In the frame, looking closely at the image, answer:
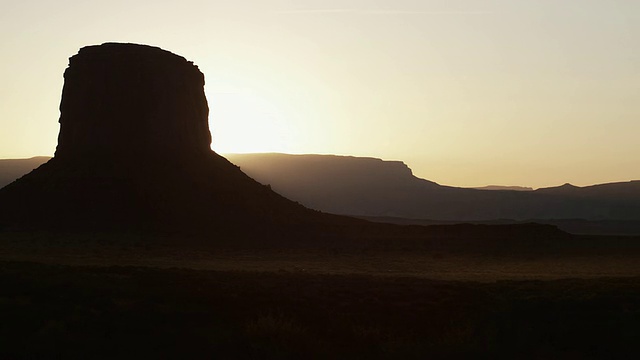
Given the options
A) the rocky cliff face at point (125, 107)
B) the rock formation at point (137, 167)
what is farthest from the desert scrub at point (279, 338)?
the rocky cliff face at point (125, 107)

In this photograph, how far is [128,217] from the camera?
54.0 m

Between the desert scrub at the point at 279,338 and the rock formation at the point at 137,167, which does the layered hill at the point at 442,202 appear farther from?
the desert scrub at the point at 279,338

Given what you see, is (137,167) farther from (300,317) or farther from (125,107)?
(300,317)

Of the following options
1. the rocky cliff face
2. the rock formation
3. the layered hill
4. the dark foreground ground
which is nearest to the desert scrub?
the dark foreground ground

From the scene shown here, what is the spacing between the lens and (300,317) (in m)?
17.0

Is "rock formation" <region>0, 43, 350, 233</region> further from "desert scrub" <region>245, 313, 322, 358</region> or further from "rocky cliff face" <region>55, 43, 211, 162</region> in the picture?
"desert scrub" <region>245, 313, 322, 358</region>

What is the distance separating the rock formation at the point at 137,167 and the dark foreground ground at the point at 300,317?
1198 inches

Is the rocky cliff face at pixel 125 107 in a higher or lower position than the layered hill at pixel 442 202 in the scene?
higher

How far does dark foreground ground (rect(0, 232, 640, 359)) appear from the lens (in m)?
14.6

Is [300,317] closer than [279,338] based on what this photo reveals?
No

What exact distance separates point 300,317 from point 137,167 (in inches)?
1709

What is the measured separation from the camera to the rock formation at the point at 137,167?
54375mm

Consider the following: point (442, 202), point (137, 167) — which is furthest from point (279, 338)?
point (442, 202)

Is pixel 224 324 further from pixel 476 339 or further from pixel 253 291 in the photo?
pixel 476 339
